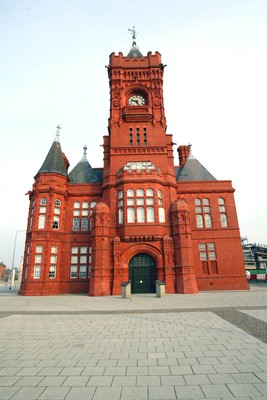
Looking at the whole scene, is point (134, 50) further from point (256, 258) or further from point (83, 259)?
point (256, 258)

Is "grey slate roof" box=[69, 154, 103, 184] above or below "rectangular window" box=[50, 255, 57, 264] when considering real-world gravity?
above

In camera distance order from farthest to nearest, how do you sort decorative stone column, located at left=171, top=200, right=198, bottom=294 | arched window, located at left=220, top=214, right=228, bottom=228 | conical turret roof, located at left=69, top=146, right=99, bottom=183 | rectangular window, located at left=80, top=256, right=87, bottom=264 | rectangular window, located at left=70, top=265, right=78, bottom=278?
1. conical turret roof, located at left=69, top=146, right=99, bottom=183
2. arched window, located at left=220, top=214, right=228, bottom=228
3. rectangular window, located at left=80, top=256, right=87, bottom=264
4. rectangular window, located at left=70, top=265, right=78, bottom=278
5. decorative stone column, located at left=171, top=200, right=198, bottom=294

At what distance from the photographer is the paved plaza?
401cm

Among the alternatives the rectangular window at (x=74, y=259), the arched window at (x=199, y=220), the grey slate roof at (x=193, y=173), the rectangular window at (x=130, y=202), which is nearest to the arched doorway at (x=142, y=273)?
the rectangular window at (x=130, y=202)

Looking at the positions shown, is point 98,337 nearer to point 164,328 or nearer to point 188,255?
point 164,328

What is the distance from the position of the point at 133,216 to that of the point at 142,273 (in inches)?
231

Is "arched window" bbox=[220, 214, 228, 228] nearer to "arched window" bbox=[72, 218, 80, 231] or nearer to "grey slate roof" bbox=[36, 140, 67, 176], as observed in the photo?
A: "arched window" bbox=[72, 218, 80, 231]

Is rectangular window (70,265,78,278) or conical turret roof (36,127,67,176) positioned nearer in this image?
rectangular window (70,265,78,278)

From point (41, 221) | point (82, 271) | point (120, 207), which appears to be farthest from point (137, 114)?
point (82, 271)

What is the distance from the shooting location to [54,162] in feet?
92.1

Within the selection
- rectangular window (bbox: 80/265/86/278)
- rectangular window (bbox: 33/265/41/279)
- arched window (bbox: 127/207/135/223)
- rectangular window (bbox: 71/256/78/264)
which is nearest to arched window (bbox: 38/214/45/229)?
rectangular window (bbox: 33/265/41/279)

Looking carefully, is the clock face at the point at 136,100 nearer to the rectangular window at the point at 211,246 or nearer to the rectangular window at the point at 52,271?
the rectangular window at the point at 211,246

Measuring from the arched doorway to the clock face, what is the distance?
20296mm

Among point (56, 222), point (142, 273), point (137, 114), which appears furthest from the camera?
point (137, 114)
